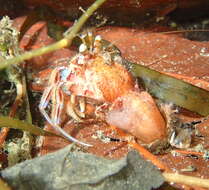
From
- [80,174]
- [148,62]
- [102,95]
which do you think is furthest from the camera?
[148,62]

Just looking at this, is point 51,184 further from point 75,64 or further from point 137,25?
point 137,25

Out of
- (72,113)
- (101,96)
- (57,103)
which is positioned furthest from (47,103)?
(101,96)

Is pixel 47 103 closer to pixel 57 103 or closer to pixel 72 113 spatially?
pixel 57 103

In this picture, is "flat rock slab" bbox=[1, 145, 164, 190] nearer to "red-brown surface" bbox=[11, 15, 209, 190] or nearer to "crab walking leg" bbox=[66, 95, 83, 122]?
"red-brown surface" bbox=[11, 15, 209, 190]

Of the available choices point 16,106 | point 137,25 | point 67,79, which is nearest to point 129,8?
point 137,25

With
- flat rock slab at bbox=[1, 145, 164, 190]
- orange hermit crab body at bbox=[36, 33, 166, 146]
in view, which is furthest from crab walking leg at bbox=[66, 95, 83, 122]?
flat rock slab at bbox=[1, 145, 164, 190]

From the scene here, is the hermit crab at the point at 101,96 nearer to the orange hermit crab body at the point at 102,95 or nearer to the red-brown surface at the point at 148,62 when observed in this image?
the orange hermit crab body at the point at 102,95
